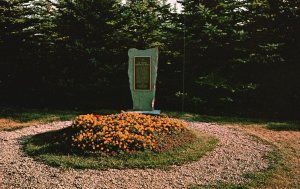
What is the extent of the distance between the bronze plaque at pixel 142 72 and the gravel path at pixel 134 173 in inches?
172

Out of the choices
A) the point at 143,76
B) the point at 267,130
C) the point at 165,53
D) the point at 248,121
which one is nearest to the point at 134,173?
the point at 143,76

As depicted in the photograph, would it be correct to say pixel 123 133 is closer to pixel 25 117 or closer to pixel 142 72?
pixel 142 72

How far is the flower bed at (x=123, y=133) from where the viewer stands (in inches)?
328

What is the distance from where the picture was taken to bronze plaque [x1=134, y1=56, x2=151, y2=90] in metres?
12.2

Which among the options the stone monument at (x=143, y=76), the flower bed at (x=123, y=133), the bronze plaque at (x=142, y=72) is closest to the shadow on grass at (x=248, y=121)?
the stone monument at (x=143, y=76)

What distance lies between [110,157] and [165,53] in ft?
31.2

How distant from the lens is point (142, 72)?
12258mm

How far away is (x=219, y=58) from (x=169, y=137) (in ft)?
26.3

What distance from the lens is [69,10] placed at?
54.2ft

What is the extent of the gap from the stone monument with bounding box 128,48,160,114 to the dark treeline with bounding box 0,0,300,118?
343cm

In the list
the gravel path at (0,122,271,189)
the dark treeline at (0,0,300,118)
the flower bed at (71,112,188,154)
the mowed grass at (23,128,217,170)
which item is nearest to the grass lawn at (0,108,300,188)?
the gravel path at (0,122,271,189)

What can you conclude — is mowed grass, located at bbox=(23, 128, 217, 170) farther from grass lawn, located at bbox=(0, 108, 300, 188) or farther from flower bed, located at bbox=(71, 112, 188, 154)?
grass lawn, located at bbox=(0, 108, 300, 188)

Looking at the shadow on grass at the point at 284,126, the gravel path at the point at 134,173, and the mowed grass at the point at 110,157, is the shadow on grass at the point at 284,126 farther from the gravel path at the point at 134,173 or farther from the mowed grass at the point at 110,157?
the mowed grass at the point at 110,157

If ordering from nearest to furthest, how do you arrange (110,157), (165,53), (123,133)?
(110,157) < (123,133) < (165,53)
